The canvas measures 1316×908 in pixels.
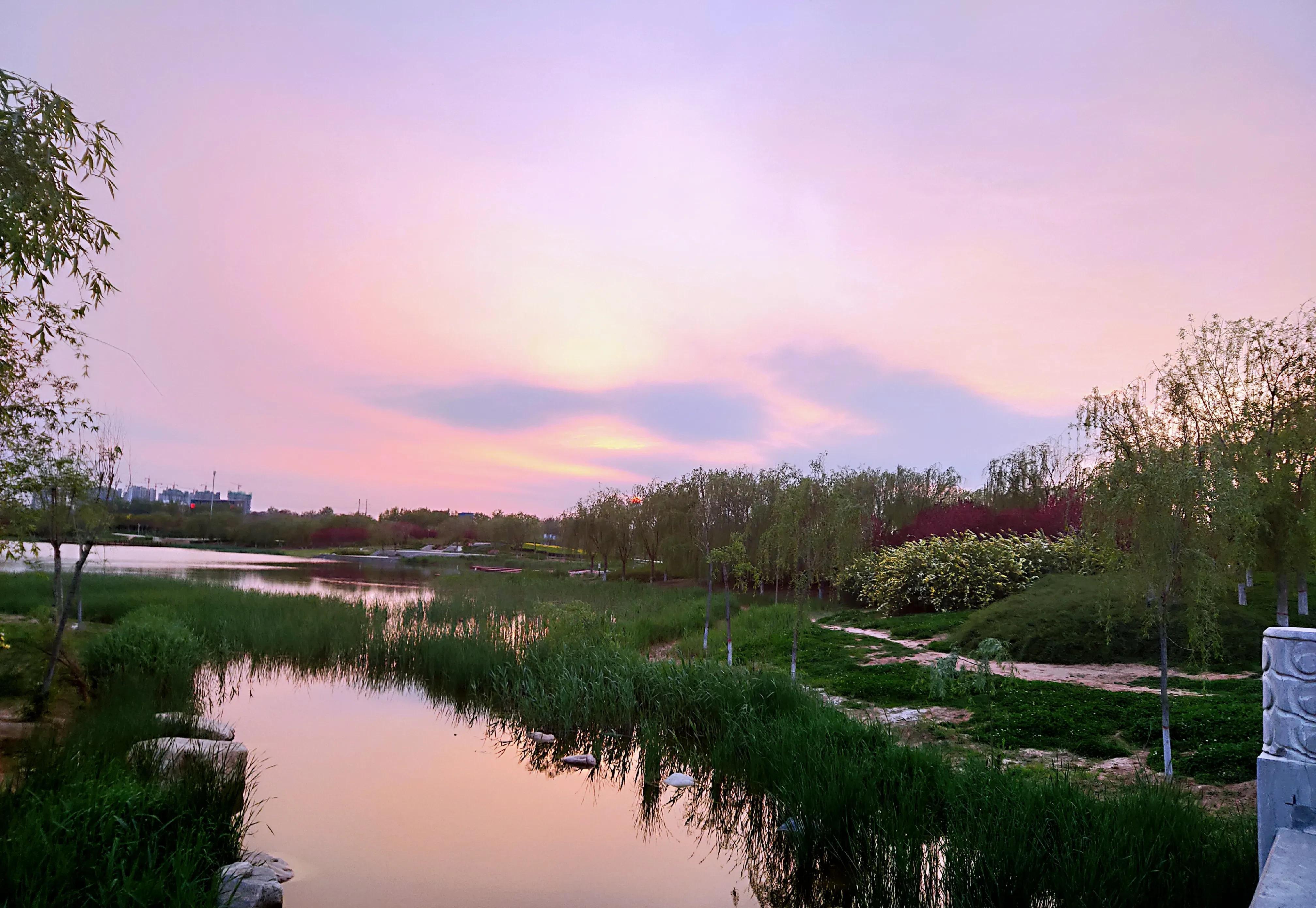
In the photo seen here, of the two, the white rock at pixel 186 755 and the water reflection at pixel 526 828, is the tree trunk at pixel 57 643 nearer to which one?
the water reflection at pixel 526 828

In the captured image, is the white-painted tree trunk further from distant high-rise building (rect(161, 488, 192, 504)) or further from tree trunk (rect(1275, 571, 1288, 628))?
distant high-rise building (rect(161, 488, 192, 504))

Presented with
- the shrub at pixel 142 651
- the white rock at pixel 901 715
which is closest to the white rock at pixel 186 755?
the shrub at pixel 142 651

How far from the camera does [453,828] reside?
22.7ft

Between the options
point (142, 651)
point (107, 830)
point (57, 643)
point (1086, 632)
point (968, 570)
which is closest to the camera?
point (107, 830)

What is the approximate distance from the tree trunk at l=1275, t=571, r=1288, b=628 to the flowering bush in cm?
410

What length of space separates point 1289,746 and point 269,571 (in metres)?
41.6

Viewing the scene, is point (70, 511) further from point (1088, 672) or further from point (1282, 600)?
point (1282, 600)

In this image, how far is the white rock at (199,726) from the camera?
8.47 metres

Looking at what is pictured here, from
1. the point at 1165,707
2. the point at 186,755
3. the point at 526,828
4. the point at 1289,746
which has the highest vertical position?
the point at 1289,746

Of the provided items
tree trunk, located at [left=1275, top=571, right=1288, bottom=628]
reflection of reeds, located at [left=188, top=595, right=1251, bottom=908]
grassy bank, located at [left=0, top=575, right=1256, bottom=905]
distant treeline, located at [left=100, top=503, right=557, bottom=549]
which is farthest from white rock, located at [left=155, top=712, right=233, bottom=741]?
distant treeline, located at [left=100, top=503, right=557, bottom=549]

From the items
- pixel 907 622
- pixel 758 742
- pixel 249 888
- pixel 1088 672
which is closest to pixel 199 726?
pixel 249 888

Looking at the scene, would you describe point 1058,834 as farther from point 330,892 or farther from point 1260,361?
point 1260,361

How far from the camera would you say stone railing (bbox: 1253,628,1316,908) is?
4.09 metres

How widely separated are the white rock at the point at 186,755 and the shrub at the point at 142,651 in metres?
4.18
